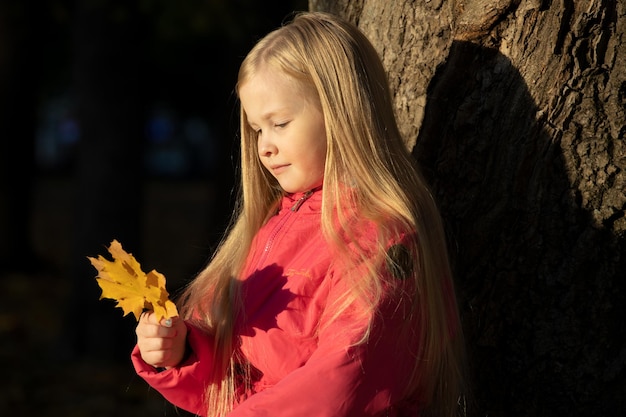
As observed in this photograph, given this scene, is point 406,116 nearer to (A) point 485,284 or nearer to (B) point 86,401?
(A) point 485,284

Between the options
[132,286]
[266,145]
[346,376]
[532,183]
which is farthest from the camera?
[532,183]

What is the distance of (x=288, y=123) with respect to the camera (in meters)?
2.17

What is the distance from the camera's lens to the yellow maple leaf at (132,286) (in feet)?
6.68

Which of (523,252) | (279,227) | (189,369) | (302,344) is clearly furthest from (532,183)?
(189,369)

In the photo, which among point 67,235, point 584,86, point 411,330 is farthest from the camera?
point 67,235

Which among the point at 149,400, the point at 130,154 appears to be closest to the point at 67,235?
the point at 130,154

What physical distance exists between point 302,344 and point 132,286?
1.32 ft

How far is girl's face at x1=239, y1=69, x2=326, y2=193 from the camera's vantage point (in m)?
Result: 2.16

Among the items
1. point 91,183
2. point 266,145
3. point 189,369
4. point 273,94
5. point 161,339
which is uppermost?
point 273,94

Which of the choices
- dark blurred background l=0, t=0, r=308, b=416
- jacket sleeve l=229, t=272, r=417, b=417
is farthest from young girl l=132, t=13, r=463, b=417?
dark blurred background l=0, t=0, r=308, b=416

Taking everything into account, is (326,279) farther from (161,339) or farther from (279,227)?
(161,339)

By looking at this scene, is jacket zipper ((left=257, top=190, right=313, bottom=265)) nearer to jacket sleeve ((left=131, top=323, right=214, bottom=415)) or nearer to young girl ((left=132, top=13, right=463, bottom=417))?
young girl ((left=132, top=13, right=463, bottom=417))

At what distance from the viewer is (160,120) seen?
43.8 meters

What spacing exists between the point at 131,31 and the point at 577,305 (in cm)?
565
